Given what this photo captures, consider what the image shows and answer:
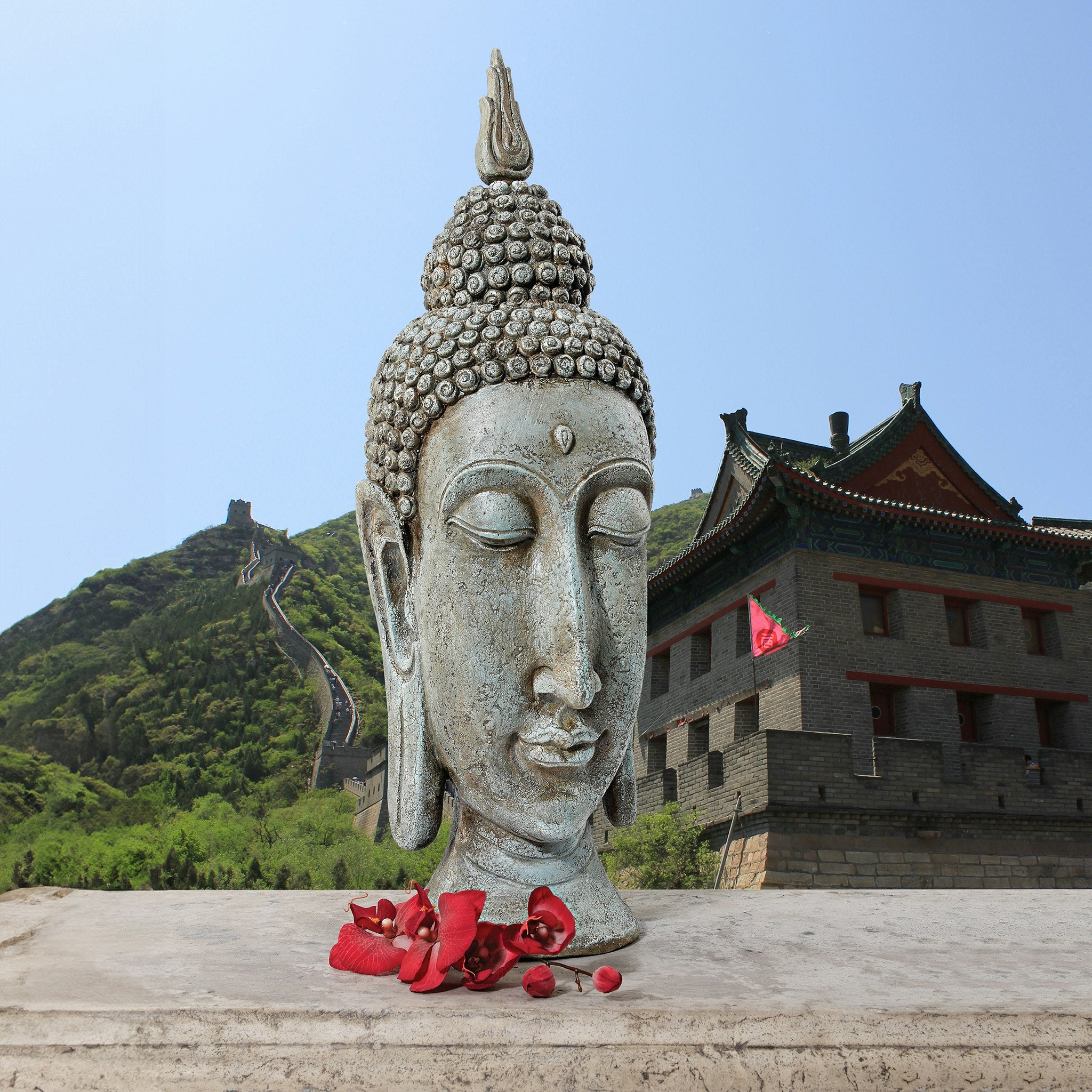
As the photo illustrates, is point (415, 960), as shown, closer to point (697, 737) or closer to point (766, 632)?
point (766, 632)

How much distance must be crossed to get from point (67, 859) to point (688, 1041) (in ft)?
77.8

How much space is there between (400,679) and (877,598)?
16.3 meters

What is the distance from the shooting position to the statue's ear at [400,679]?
9.04 ft

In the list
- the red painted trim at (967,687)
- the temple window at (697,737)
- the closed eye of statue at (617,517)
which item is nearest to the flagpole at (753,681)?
the temple window at (697,737)

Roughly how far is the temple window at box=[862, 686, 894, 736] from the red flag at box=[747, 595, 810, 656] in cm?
216

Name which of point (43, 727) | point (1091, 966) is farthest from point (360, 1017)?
point (43, 727)

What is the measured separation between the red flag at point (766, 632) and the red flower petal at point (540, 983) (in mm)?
14498

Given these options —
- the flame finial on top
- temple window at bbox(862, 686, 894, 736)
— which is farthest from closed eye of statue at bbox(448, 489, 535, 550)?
temple window at bbox(862, 686, 894, 736)

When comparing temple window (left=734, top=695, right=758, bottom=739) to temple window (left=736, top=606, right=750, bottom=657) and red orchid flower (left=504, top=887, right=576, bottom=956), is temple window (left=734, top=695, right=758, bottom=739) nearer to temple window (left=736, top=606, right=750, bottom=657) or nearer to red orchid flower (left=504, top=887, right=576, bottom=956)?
temple window (left=736, top=606, right=750, bottom=657)

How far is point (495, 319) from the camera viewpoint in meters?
2.65

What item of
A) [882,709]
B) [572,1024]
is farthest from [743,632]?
[572,1024]

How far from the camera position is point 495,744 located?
2432 mm

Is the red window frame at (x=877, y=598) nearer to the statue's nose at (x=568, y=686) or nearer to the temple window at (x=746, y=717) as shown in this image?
the temple window at (x=746, y=717)

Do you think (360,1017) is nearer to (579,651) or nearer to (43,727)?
(579,651)
